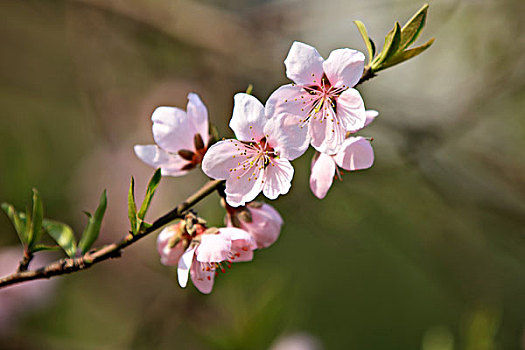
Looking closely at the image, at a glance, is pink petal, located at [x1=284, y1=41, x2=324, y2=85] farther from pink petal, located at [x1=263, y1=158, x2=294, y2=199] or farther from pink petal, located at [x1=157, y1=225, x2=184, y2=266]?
pink petal, located at [x1=157, y1=225, x2=184, y2=266]

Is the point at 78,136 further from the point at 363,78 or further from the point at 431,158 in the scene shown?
the point at 363,78

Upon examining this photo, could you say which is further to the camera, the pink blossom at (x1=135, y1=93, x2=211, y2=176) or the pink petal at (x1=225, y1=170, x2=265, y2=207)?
the pink blossom at (x1=135, y1=93, x2=211, y2=176)

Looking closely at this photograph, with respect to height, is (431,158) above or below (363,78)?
below

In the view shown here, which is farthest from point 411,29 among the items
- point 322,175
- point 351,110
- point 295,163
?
point 295,163

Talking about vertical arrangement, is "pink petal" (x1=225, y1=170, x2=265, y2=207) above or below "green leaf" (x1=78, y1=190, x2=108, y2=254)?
above

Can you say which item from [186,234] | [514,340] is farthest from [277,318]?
[514,340]

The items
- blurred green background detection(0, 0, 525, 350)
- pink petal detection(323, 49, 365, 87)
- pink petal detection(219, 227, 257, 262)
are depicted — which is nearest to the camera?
pink petal detection(323, 49, 365, 87)

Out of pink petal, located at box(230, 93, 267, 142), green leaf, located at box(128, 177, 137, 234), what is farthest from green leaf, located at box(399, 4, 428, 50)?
green leaf, located at box(128, 177, 137, 234)
